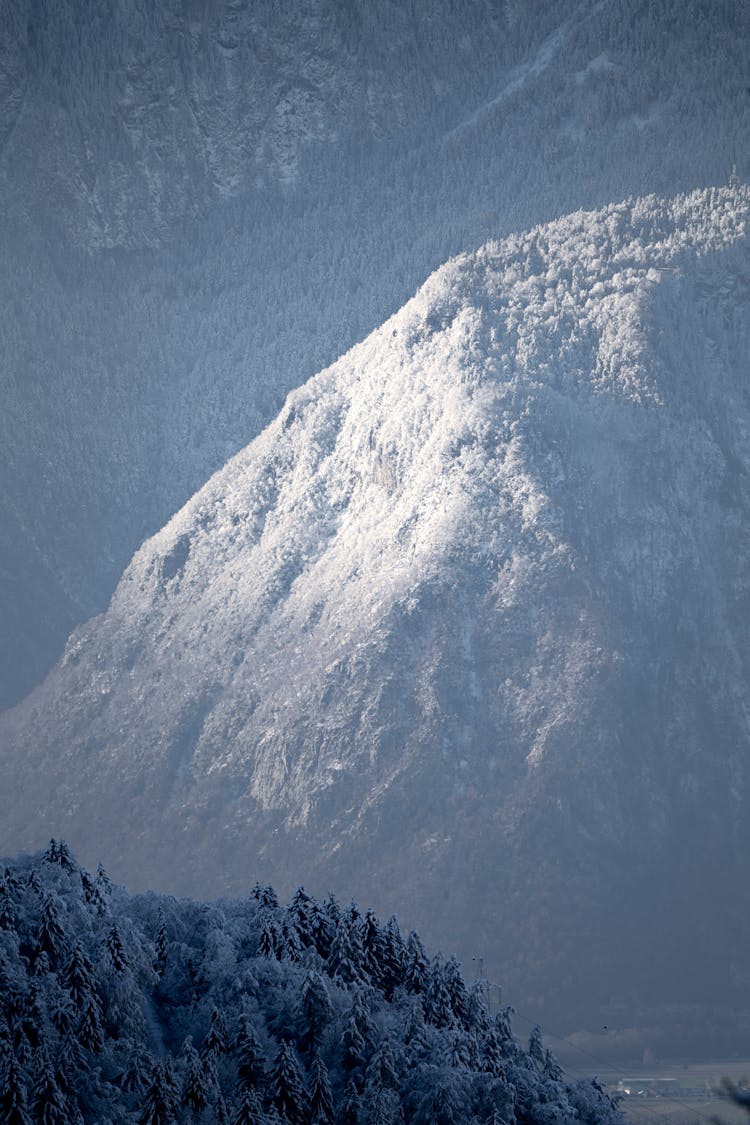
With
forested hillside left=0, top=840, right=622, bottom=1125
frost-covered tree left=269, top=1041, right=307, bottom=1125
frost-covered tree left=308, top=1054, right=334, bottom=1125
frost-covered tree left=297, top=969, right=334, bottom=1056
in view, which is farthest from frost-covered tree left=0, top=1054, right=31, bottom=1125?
frost-covered tree left=297, top=969, right=334, bottom=1056

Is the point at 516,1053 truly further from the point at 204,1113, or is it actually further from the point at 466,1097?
the point at 204,1113

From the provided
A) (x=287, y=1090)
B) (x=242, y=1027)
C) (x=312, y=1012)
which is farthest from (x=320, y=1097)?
(x=312, y=1012)

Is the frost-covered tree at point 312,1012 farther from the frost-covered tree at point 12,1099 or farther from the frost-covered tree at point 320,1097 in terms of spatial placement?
the frost-covered tree at point 12,1099

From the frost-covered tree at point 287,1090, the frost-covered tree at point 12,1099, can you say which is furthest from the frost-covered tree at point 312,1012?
the frost-covered tree at point 12,1099

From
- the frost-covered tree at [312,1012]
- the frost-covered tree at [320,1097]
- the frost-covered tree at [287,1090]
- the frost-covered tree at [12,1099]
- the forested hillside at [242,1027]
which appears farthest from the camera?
the frost-covered tree at [312,1012]

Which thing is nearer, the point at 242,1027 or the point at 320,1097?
the point at 320,1097

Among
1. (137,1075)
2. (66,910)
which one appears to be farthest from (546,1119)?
(66,910)

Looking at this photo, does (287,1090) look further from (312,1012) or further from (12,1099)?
(12,1099)

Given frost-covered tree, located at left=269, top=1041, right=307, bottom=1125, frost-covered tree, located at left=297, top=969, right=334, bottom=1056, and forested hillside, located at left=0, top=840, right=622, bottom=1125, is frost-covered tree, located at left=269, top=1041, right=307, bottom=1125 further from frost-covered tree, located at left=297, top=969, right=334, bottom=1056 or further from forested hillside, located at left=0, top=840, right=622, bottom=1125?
frost-covered tree, located at left=297, top=969, right=334, bottom=1056

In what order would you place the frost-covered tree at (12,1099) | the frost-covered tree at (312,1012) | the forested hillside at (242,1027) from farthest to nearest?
the frost-covered tree at (312,1012)
the forested hillside at (242,1027)
the frost-covered tree at (12,1099)
